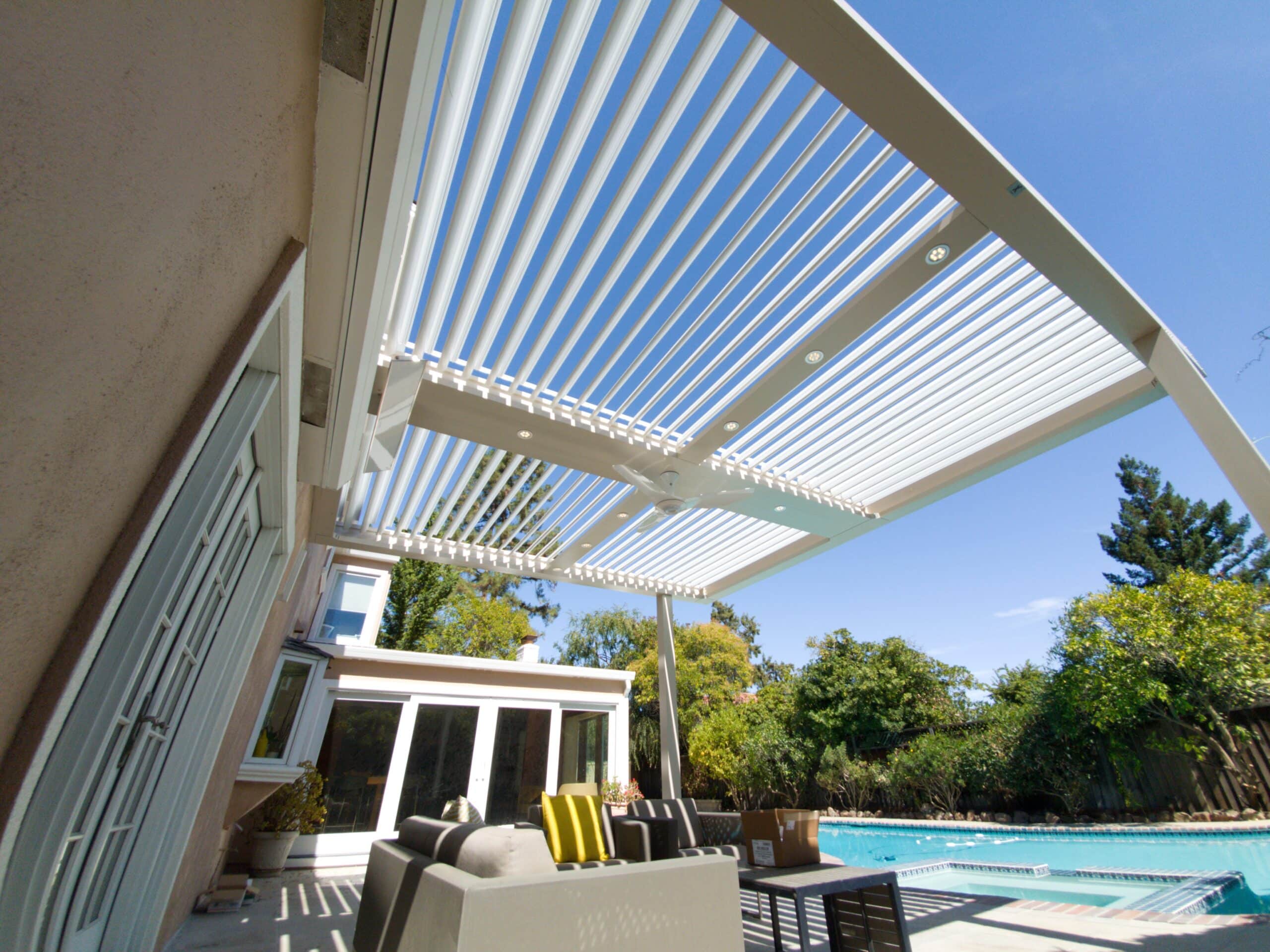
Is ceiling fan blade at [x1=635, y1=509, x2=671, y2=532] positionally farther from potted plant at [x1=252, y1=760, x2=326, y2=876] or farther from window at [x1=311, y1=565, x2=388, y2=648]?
window at [x1=311, y1=565, x2=388, y2=648]

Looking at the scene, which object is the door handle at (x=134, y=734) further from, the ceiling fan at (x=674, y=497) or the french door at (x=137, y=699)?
the ceiling fan at (x=674, y=497)

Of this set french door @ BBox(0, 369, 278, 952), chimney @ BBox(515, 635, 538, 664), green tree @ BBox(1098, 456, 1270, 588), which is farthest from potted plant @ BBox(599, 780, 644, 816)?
green tree @ BBox(1098, 456, 1270, 588)

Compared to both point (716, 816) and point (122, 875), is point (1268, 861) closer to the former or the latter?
point (716, 816)

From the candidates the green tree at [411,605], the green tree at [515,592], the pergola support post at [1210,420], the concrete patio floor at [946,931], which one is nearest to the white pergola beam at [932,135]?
the pergola support post at [1210,420]

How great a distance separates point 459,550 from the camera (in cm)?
646

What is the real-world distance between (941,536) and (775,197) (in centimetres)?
961

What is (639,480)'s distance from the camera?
15.4 ft

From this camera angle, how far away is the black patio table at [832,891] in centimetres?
275

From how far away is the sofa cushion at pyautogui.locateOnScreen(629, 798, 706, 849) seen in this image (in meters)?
4.86

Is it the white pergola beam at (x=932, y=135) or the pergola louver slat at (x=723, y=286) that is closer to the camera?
the white pergola beam at (x=932, y=135)

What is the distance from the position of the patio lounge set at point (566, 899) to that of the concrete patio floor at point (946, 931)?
1.86 ft

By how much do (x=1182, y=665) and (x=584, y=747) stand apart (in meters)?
9.31

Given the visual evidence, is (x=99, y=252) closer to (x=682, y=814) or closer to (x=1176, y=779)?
(x=682, y=814)

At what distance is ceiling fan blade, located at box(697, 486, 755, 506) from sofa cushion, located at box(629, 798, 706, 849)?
8.38 feet
